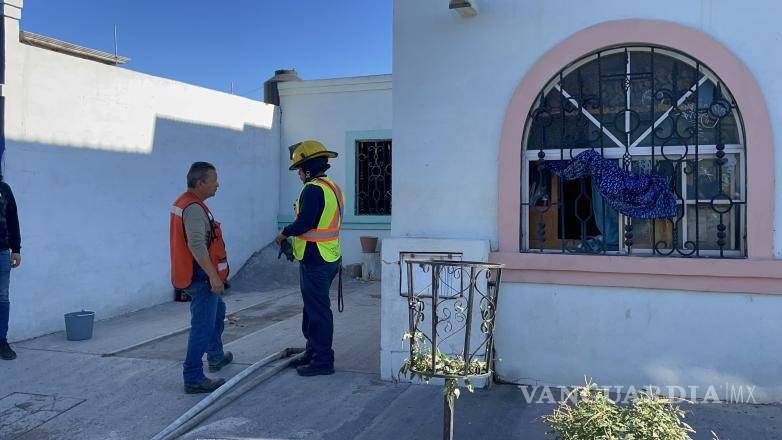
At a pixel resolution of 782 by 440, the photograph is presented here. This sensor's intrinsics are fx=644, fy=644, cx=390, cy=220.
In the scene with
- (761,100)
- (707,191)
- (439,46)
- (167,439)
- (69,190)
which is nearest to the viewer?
(167,439)

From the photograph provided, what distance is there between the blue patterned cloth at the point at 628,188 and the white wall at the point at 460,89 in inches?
26.1

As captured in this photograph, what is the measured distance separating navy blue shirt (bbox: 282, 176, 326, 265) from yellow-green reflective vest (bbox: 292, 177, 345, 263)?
3 cm

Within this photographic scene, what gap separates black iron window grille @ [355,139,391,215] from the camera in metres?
10.7

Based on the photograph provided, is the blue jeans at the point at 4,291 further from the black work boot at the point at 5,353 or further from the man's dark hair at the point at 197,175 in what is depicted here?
the man's dark hair at the point at 197,175

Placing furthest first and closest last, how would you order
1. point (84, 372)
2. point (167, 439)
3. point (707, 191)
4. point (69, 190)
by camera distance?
point (69, 190) < point (84, 372) < point (707, 191) < point (167, 439)

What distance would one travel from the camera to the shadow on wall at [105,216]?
6570 mm

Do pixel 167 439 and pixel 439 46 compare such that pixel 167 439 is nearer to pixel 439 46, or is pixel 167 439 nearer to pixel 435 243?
pixel 435 243

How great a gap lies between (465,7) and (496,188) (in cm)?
129

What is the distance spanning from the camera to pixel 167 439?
12.6 feet

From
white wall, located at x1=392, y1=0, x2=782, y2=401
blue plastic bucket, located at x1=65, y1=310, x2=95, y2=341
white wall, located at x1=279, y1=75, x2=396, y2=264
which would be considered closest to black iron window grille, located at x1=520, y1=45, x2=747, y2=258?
white wall, located at x1=392, y1=0, x2=782, y2=401

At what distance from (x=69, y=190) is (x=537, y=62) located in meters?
5.26

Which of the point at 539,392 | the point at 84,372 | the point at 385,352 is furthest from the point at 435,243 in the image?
the point at 84,372

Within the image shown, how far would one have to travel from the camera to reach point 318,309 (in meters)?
4.91

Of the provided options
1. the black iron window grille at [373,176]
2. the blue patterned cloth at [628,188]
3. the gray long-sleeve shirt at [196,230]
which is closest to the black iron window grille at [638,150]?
the blue patterned cloth at [628,188]
